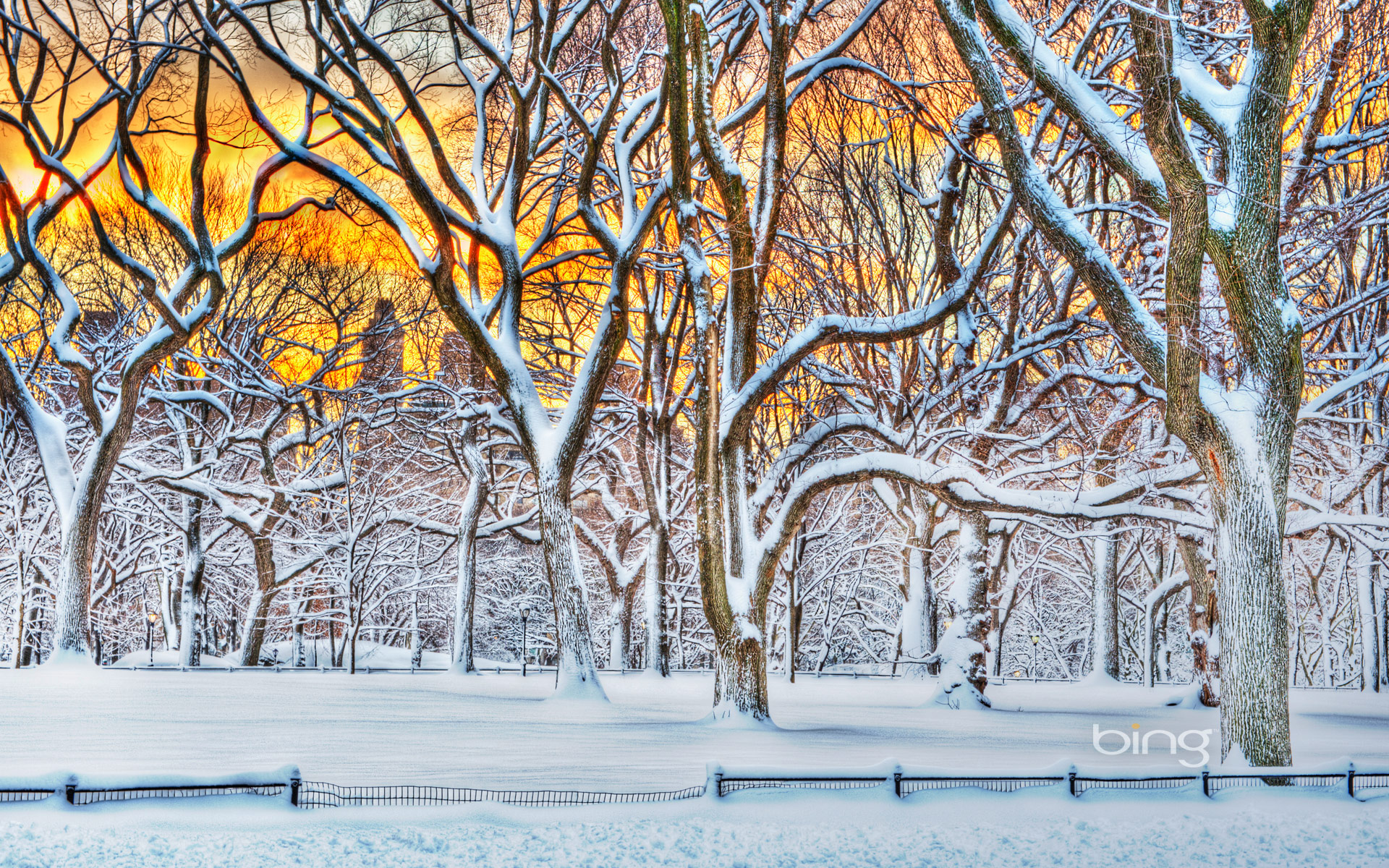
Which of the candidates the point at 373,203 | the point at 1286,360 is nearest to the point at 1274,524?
the point at 1286,360

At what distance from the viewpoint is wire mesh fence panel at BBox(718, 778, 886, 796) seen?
9055 millimetres

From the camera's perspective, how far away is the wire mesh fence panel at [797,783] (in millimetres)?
9055

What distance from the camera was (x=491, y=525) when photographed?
2923cm

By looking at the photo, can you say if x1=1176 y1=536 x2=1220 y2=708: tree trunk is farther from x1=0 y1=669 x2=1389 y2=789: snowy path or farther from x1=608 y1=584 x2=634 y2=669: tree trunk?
x1=608 y1=584 x2=634 y2=669: tree trunk

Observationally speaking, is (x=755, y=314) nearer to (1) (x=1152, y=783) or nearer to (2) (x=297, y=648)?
(1) (x=1152, y=783)

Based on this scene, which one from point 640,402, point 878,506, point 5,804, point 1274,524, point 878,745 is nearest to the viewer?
point 5,804

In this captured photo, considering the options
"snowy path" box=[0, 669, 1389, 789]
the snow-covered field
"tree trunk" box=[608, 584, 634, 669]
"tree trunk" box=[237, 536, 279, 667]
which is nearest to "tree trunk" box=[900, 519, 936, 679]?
"snowy path" box=[0, 669, 1389, 789]

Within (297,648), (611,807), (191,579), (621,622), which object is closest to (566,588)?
(611,807)

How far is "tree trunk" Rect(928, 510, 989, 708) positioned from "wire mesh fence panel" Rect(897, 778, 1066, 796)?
31.2 ft

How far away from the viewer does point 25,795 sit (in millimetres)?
8367

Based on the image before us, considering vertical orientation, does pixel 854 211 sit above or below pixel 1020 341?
above

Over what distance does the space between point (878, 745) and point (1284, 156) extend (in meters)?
9.13

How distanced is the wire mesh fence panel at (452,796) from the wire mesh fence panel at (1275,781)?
15.3 feet

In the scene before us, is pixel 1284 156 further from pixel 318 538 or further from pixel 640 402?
pixel 318 538
